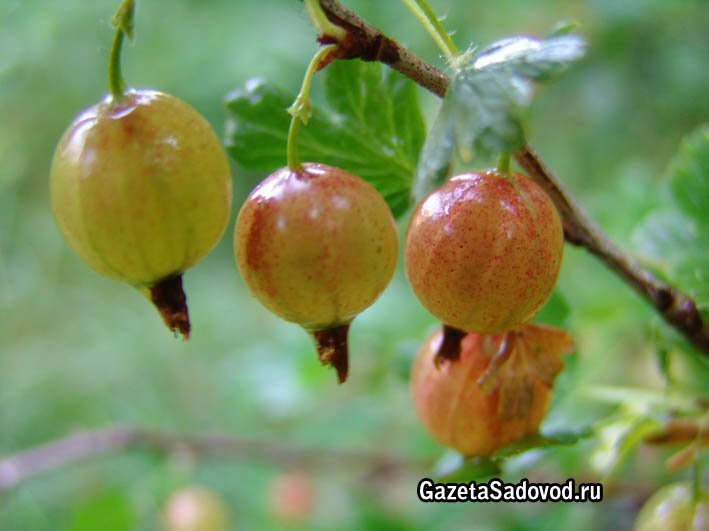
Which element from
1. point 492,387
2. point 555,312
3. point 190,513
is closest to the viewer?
point 492,387

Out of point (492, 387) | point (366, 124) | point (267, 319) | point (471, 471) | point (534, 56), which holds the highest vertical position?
point (534, 56)

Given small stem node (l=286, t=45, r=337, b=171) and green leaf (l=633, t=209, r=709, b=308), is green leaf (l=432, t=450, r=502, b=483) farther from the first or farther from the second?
small stem node (l=286, t=45, r=337, b=171)

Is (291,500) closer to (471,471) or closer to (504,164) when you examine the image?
(471,471)

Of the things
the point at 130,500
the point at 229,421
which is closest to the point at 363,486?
the point at 130,500

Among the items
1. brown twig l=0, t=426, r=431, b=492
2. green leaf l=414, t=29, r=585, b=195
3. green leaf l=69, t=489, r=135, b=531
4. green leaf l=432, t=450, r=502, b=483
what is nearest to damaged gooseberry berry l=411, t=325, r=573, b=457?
green leaf l=432, t=450, r=502, b=483

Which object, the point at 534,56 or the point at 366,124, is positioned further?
the point at 366,124

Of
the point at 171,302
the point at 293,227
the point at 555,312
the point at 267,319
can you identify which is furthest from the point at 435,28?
the point at 267,319
